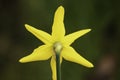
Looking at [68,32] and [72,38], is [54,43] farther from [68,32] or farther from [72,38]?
[68,32]

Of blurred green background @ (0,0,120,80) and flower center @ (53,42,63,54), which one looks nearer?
flower center @ (53,42,63,54)

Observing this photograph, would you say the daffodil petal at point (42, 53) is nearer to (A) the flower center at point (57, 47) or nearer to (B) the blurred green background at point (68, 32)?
(A) the flower center at point (57, 47)

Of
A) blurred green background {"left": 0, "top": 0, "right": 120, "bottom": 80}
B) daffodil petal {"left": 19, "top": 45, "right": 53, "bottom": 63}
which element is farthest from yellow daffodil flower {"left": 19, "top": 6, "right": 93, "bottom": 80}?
blurred green background {"left": 0, "top": 0, "right": 120, "bottom": 80}

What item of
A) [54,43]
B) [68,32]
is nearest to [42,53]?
[54,43]

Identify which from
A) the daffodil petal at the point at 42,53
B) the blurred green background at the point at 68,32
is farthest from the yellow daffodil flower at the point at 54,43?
the blurred green background at the point at 68,32

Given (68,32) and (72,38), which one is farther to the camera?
(68,32)

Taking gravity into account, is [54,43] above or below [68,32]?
below

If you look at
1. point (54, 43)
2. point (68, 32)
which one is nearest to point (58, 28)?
point (54, 43)

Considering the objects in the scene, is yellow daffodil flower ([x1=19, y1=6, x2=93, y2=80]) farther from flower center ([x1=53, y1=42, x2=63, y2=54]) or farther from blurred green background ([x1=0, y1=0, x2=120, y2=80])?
blurred green background ([x1=0, y1=0, x2=120, y2=80])

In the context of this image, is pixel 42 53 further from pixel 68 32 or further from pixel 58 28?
pixel 68 32
